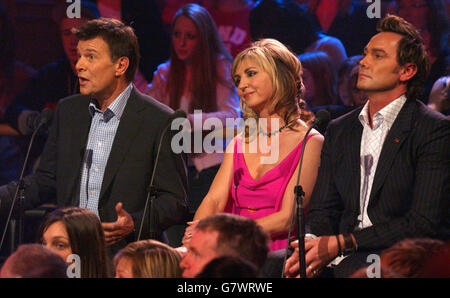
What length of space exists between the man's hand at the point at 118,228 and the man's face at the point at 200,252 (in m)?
0.94

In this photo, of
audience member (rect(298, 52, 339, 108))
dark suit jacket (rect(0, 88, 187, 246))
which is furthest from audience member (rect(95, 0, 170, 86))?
dark suit jacket (rect(0, 88, 187, 246))

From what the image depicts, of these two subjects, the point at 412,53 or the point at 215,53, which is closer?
the point at 412,53

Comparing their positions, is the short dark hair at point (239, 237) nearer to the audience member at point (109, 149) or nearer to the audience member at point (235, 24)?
the audience member at point (109, 149)

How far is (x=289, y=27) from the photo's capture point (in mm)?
5176

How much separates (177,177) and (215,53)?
179 centimetres

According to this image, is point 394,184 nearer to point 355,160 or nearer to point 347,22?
point 355,160

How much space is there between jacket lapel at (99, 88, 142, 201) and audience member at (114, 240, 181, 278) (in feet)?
3.57

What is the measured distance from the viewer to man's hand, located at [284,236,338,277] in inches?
123

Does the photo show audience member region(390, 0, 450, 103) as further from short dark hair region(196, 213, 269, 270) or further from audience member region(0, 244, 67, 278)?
audience member region(0, 244, 67, 278)

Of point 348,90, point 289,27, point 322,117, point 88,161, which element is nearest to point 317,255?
point 322,117

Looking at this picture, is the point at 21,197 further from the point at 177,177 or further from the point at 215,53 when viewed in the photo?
Answer: the point at 215,53

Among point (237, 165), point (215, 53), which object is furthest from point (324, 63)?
point (237, 165)
